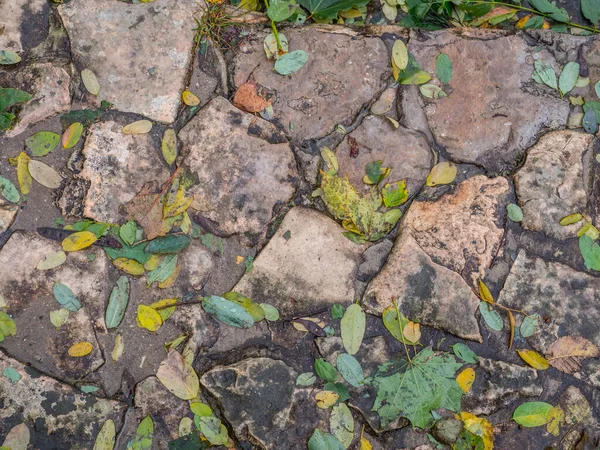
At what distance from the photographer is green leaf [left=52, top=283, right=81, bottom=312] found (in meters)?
1.90

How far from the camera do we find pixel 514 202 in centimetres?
204

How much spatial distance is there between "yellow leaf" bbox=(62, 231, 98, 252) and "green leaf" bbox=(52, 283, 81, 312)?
0.13 m

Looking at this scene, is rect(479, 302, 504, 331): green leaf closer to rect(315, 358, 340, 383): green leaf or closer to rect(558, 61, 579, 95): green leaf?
rect(315, 358, 340, 383): green leaf

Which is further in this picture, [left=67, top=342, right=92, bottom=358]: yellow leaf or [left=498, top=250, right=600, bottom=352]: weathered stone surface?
[left=498, top=250, right=600, bottom=352]: weathered stone surface

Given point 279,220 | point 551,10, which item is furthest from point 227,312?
point 551,10

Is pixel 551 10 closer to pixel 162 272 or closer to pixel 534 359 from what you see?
pixel 534 359

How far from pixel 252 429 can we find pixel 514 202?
1214mm

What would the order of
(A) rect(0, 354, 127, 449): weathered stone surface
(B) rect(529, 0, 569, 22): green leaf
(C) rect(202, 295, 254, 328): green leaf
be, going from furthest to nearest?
1. (B) rect(529, 0, 569, 22): green leaf
2. (C) rect(202, 295, 254, 328): green leaf
3. (A) rect(0, 354, 127, 449): weathered stone surface

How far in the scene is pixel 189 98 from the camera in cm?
204

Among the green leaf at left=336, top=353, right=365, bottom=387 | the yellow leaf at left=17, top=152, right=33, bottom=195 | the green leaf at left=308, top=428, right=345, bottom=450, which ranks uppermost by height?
the yellow leaf at left=17, top=152, right=33, bottom=195

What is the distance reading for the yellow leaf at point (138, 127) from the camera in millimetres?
1995

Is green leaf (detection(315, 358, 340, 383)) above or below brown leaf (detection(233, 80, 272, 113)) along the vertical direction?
below

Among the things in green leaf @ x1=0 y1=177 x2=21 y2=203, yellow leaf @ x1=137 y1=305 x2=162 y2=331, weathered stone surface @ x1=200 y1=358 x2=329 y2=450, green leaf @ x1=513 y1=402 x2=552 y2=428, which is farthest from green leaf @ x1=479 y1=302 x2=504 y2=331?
green leaf @ x1=0 y1=177 x2=21 y2=203

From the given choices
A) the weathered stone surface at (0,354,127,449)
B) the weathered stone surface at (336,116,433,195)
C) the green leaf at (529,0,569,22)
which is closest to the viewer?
the weathered stone surface at (0,354,127,449)
